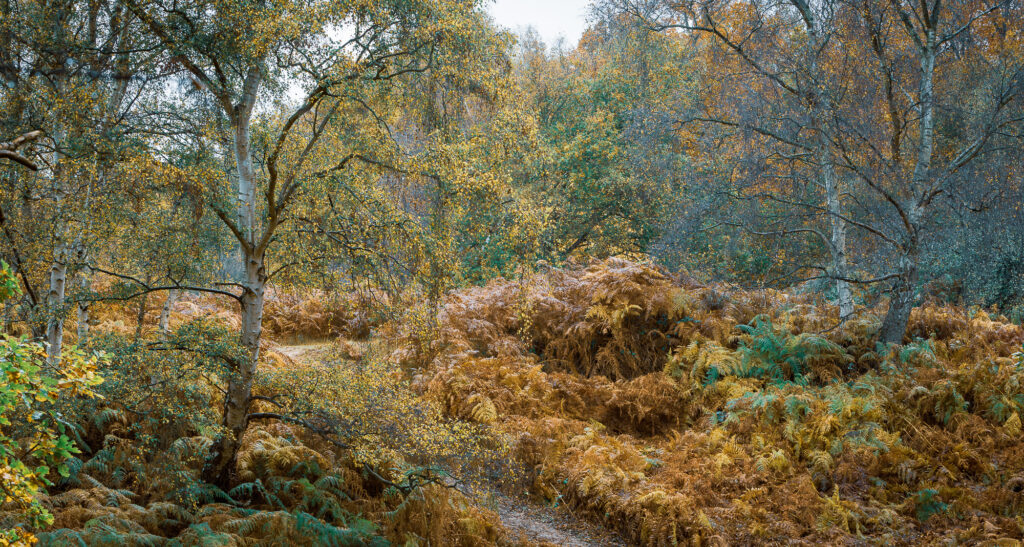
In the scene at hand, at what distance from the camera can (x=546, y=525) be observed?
6.03m

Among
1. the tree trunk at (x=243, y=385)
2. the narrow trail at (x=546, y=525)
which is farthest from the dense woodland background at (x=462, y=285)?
the narrow trail at (x=546, y=525)

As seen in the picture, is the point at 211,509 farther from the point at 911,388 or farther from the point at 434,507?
the point at 911,388

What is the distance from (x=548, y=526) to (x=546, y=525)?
0.10 ft

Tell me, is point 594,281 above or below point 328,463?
above

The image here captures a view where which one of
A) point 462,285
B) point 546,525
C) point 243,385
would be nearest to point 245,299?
point 243,385

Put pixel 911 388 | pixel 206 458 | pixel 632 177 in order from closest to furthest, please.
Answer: pixel 206 458 < pixel 911 388 < pixel 632 177

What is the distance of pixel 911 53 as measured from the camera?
29.9 feet

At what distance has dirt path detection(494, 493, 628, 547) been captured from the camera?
18.6ft

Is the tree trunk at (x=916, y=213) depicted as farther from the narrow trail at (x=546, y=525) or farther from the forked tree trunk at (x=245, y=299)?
the forked tree trunk at (x=245, y=299)

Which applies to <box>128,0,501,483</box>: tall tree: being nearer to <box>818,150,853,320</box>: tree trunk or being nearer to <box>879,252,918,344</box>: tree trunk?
<box>818,150,853,320</box>: tree trunk

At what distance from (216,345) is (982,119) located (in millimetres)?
8358

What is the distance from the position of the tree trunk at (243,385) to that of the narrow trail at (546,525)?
8.49ft

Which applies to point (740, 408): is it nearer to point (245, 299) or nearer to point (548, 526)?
point (548, 526)

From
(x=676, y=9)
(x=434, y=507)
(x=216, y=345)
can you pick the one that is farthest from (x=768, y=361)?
(x=216, y=345)
